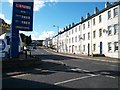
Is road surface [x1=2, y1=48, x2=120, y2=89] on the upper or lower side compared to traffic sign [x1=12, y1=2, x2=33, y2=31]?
lower

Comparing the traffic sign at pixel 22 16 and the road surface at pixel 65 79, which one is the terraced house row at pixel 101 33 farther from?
the road surface at pixel 65 79

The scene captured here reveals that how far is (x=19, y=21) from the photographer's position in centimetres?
2289

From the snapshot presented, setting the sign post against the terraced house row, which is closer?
the sign post

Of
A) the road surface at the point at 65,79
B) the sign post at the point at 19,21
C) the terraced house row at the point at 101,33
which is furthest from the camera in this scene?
the terraced house row at the point at 101,33

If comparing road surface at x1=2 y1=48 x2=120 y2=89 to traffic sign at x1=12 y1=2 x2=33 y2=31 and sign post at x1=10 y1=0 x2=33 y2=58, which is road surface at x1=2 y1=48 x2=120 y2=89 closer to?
sign post at x1=10 y1=0 x2=33 y2=58

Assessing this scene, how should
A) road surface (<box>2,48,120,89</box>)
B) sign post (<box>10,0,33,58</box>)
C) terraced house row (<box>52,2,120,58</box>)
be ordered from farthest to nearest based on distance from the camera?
terraced house row (<box>52,2,120,58</box>)
sign post (<box>10,0,33,58</box>)
road surface (<box>2,48,120,89</box>)

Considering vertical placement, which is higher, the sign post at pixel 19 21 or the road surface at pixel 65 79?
the sign post at pixel 19 21

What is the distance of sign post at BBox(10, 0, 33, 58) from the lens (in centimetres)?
2250

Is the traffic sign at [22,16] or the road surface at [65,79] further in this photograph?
the traffic sign at [22,16]

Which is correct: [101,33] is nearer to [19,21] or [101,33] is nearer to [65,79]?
[19,21]

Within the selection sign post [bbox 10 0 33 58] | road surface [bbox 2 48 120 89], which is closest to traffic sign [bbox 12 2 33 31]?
sign post [bbox 10 0 33 58]

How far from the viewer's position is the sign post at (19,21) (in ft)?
73.8

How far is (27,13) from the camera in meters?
23.6

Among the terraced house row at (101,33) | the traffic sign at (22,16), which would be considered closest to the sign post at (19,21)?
the traffic sign at (22,16)
